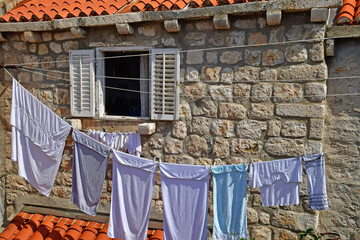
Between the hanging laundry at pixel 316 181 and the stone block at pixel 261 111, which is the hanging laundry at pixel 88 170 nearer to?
the stone block at pixel 261 111

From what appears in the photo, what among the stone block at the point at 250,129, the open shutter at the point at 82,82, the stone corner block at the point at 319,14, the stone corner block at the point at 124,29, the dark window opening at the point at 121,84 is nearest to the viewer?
the stone corner block at the point at 319,14

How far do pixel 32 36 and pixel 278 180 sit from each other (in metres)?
3.65

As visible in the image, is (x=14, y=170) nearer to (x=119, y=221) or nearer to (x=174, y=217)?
(x=119, y=221)

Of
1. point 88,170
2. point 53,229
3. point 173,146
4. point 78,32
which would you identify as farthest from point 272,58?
point 53,229

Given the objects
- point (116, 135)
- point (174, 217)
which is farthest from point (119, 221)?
point (116, 135)

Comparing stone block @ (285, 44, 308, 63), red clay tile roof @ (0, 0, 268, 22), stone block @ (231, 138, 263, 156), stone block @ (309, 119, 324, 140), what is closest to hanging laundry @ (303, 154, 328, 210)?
stone block @ (309, 119, 324, 140)

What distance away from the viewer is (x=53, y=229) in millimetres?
4605

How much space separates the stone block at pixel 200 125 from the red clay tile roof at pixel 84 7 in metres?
1.32

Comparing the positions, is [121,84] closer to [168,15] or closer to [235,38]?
[168,15]

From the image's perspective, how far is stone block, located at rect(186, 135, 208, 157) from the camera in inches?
160

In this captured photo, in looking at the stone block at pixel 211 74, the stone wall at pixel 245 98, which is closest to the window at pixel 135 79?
the stone wall at pixel 245 98

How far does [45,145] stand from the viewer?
170 inches

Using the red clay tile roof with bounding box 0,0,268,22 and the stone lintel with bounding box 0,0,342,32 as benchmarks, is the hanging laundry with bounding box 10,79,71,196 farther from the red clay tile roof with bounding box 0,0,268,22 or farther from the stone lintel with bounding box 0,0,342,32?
the red clay tile roof with bounding box 0,0,268,22

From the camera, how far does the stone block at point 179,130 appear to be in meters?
4.12
